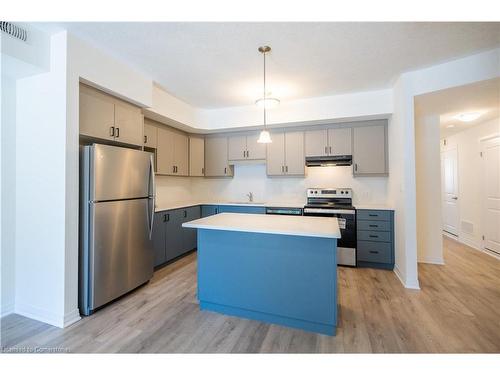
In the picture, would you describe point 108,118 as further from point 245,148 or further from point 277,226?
point 245,148

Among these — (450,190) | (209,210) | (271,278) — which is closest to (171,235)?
(209,210)

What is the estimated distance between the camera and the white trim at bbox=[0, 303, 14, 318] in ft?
7.17

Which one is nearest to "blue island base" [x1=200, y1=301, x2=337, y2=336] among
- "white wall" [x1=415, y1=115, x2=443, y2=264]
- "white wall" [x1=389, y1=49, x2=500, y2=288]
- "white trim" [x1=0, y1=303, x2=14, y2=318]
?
"white wall" [x1=389, y1=49, x2=500, y2=288]

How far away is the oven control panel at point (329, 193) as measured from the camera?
12.9 feet

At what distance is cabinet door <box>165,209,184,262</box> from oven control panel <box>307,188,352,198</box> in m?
2.27

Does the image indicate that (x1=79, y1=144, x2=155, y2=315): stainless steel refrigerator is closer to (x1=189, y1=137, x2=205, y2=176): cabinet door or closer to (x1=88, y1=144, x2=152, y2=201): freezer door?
(x1=88, y1=144, x2=152, y2=201): freezer door

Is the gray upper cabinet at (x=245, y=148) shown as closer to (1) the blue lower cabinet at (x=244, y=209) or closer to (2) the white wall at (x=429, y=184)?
(1) the blue lower cabinet at (x=244, y=209)

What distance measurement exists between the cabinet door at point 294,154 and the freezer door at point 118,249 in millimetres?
2449

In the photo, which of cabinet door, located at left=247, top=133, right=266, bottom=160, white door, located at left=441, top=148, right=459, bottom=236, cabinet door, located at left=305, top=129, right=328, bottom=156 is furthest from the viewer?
white door, located at left=441, top=148, right=459, bottom=236

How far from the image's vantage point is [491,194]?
3977 mm

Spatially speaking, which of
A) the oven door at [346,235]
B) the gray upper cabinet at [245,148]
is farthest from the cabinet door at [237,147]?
the oven door at [346,235]

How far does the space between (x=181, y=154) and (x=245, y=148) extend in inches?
46.9

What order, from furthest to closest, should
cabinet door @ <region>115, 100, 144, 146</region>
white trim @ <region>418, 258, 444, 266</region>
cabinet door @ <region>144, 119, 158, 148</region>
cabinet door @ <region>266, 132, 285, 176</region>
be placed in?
cabinet door @ <region>266, 132, 285, 176</region> → white trim @ <region>418, 258, 444, 266</region> → cabinet door @ <region>144, 119, 158, 148</region> → cabinet door @ <region>115, 100, 144, 146</region>

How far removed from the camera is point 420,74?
278cm
